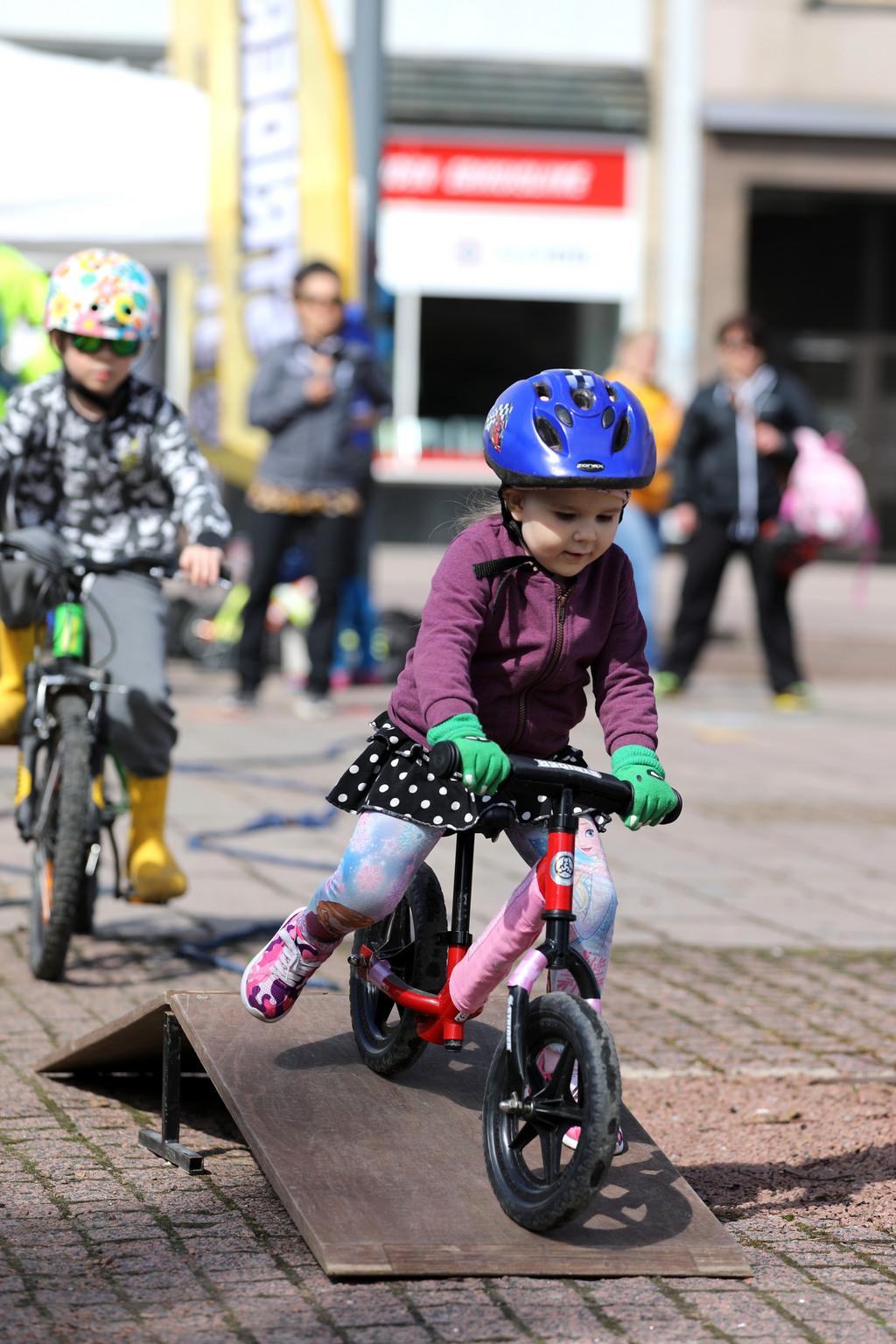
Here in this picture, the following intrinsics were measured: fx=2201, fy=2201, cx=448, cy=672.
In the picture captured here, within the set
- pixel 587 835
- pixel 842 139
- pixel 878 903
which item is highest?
pixel 842 139

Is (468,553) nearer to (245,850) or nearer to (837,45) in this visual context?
(245,850)

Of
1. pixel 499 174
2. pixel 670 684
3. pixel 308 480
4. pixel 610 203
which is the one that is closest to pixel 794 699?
pixel 670 684

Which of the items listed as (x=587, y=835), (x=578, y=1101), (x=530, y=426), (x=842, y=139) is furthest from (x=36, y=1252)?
(x=842, y=139)

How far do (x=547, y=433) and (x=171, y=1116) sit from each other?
1.53 metres

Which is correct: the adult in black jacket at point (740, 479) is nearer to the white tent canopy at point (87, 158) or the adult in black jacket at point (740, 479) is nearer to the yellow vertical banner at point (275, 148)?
the yellow vertical banner at point (275, 148)

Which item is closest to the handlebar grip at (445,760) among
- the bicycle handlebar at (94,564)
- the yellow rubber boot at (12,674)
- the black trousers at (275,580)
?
the bicycle handlebar at (94,564)

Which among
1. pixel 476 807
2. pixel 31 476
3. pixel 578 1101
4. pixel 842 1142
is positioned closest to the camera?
pixel 578 1101

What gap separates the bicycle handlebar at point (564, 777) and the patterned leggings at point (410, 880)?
0.17 m

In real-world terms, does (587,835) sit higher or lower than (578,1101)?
higher

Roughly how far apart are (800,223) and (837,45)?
2.02 metres

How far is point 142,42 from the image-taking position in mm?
21719

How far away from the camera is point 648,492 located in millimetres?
12344

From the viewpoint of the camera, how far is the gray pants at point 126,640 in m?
5.79

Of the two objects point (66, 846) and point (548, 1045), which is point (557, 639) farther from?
point (66, 846)
